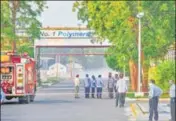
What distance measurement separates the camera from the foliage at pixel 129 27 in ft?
147

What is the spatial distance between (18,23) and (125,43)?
82.4ft

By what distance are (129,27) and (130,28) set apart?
103mm

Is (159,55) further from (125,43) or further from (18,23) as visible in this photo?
(18,23)

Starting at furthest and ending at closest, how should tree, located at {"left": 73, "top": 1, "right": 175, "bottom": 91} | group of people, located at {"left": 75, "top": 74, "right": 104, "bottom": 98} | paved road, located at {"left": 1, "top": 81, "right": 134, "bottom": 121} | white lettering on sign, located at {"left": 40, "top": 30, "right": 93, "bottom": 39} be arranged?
white lettering on sign, located at {"left": 40, "top": 30, "right": 93, "bottom": 39}
tree, located at {"left": 73, "top": 1, "right": 175, "bottom": 91}
group of people, located at {"left": 75, "top": 74, "right": 104, "bottom": 98}
paved road, located at {"left": 1, "top": 81, "right": 134, "bottom": 121}

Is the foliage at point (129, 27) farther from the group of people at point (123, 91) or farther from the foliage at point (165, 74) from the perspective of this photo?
the group of people at point (123, 91)

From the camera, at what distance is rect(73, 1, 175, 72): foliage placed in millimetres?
44891

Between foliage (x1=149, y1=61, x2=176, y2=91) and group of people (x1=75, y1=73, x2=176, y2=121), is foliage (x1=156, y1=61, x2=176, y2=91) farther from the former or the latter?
group of people (x1=75, y1=73, x2=176, y2=121)

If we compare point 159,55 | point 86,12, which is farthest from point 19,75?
point 86,12

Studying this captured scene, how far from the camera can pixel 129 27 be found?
160 feet

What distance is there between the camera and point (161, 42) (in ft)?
156

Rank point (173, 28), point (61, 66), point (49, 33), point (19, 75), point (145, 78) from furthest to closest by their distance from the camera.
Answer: point (61, 66) → point (49, 33) → point (145, 78) → point (173, 28) → point (19, 75)

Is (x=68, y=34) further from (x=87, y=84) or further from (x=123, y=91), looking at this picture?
(x=123, y=91)

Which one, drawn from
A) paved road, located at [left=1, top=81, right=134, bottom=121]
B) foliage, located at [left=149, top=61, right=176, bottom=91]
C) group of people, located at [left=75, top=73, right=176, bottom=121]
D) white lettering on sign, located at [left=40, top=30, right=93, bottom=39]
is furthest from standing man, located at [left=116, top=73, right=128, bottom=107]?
white lettering on sign, located at [left=40, top=30, right=93, bottom=39]

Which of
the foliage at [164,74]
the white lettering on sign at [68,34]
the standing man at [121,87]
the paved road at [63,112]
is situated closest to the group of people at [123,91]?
the standing man at [121,87]
